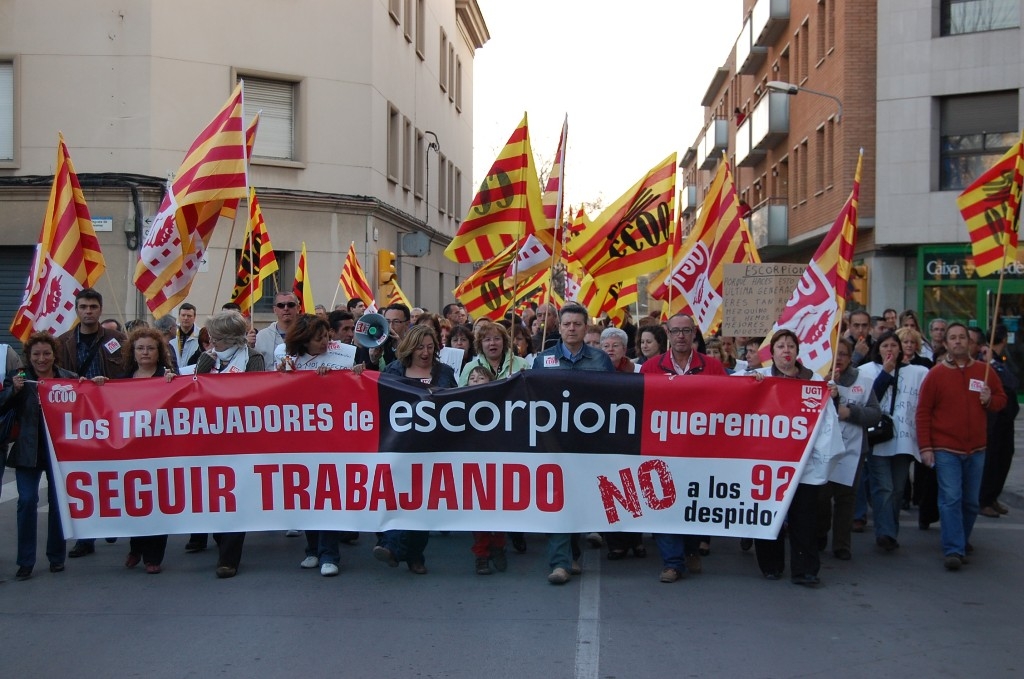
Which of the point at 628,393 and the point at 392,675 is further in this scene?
the point at 628,393

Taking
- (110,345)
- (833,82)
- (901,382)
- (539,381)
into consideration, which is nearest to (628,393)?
(539,381)

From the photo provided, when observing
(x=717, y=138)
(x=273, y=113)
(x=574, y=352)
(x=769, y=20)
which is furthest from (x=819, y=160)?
(x=574, y=352)

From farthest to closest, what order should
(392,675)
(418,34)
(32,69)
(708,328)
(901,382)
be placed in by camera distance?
(418,34), (32,69), (708,328), (901,382), (392,675)

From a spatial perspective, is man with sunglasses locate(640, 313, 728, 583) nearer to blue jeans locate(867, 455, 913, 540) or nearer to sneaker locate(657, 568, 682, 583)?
sneaker locate(657, 568, 682, 583)

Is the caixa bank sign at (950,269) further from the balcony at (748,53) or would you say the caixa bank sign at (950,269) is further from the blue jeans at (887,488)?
the balcony at (748,53)

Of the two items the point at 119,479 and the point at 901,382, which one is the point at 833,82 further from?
the point at 119,479

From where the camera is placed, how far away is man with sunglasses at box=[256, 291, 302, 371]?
32.2 feet

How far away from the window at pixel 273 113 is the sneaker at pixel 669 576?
18.1 metres

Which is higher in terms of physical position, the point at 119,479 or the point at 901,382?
the point at 901,382

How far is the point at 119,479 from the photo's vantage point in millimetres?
Answer: 8062

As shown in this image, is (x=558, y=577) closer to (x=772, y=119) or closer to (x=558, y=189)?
(x=558, y=189)

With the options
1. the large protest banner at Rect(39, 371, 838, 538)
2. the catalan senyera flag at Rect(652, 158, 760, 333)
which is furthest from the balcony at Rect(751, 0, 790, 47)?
the large protest banner at Rect(39, 371, 838, 538)

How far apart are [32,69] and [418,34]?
11.9m

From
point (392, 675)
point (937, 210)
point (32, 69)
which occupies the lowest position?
point (392, 675)
